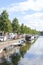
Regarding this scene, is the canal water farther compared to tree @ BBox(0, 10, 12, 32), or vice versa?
tree @ BBox(0, 10, 12, 32)

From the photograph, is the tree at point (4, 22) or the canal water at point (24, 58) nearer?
the canal water at point (24, 58)

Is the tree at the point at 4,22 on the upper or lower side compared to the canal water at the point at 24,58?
upper

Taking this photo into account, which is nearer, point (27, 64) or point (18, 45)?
point (27, 64)

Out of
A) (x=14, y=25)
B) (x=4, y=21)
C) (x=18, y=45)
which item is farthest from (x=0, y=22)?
(x=14, y=25)

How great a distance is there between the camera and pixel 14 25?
9662 cm

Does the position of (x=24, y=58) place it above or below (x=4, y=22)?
below

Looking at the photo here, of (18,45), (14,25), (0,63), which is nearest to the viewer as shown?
(0,63)

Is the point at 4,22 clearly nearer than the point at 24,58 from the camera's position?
No

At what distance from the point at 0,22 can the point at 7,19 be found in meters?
2.90

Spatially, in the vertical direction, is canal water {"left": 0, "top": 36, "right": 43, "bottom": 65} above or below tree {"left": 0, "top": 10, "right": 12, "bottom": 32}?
below

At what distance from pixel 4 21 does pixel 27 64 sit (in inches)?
1682

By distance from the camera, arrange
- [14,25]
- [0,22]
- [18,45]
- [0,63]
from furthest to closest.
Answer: [14,25] < [0,22] < [18,45] < [0,63]

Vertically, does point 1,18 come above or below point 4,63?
above

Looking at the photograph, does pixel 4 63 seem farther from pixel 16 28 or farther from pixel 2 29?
pixel 16 28
